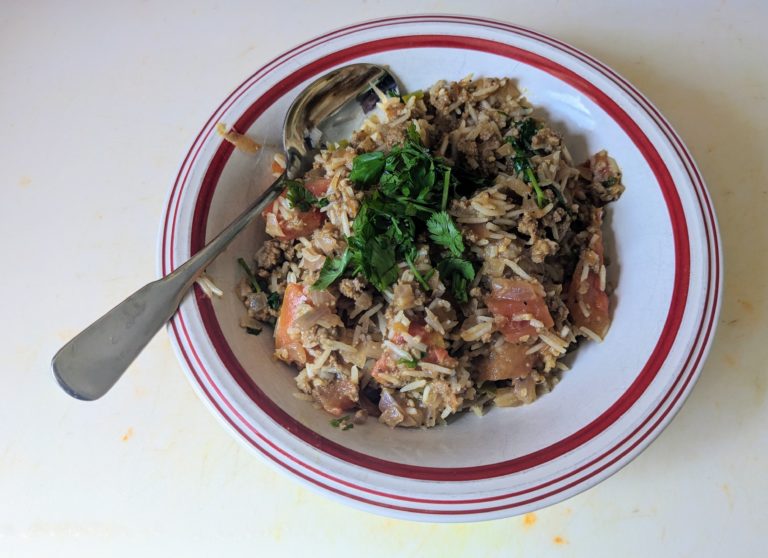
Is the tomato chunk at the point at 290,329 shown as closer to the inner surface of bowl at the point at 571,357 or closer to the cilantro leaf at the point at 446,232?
the inner surface of bowl at the point at 571,357

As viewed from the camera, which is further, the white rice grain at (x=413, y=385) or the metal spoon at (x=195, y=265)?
the white rice grain at (x=413, y=385)

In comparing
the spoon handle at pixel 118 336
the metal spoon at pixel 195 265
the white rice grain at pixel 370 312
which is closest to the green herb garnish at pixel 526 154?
the metal spoon at pixel 195 265

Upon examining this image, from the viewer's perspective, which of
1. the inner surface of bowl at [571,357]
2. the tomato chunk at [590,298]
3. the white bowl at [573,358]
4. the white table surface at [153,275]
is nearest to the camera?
the white bowl at [573,358]

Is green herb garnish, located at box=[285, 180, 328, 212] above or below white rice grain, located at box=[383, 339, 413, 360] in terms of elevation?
above

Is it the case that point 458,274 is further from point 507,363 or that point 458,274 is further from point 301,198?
point 301,198

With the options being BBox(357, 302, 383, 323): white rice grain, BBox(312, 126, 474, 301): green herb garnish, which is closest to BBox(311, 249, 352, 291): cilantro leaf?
BBox(312, 126, 474, 301): green herb garnish

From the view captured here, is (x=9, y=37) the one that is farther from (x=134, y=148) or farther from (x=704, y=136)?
(x=704, y=136)

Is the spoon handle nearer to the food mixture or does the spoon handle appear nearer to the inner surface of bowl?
the inner surface of bowl

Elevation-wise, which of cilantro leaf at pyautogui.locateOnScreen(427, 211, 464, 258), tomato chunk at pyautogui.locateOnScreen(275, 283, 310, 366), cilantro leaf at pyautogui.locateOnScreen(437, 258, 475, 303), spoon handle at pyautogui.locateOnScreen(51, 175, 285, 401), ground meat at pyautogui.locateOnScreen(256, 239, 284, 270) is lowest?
spoon handle at pyautogui.locateOnScreen(51, 175, 285, 401)
